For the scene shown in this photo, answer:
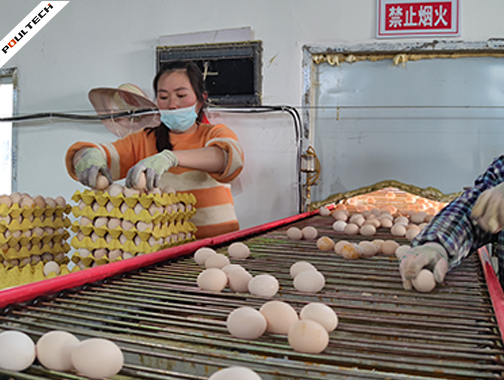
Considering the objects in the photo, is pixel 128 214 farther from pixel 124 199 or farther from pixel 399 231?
pixel 399 231

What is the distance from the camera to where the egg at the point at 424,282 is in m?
0.95

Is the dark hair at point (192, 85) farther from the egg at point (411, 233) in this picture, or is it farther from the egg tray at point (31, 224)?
the egg at point (411, 233)

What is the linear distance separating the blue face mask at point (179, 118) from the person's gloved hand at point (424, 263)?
1953 mm

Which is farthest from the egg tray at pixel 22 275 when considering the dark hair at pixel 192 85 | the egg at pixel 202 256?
the dark hair at pixel 192 85

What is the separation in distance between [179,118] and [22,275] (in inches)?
56.2

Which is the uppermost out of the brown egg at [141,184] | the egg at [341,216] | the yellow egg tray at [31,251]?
the brown egg at [141,184]

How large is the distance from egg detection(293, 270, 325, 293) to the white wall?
210 centimetres

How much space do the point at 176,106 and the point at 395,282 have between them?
2.05 metres

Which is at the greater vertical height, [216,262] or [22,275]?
[216,262]

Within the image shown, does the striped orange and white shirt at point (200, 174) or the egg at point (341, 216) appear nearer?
the egg at point (341, 216)

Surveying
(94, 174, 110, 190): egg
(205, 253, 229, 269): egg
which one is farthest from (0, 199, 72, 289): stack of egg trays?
(205, 253, 229, 269): egg

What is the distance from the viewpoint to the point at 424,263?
996 mm

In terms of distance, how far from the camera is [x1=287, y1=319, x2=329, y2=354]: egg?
63cm

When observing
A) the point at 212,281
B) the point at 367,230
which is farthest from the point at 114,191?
the point at 367,230
